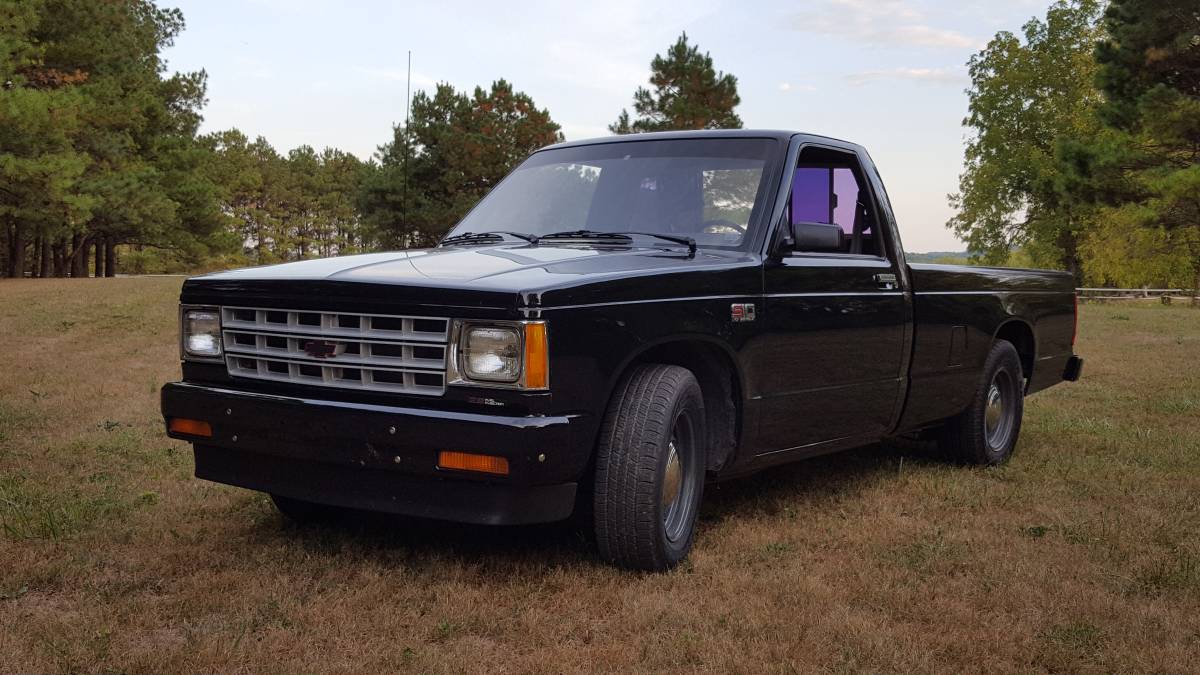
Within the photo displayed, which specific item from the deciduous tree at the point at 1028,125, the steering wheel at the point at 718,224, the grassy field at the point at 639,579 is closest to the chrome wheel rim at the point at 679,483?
the grassy field at the point at 639,579

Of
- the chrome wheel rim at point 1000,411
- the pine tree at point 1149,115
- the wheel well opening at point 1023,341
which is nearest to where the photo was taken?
the chrome wheel rim at point 1000,411

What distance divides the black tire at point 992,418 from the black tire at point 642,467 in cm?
309

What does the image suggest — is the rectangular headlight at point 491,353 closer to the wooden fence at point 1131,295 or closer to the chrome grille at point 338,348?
the chrome grille at point 338,348

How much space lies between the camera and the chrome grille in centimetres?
392

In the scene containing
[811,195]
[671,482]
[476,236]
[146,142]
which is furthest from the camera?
[146,142]

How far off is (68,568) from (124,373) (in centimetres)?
822

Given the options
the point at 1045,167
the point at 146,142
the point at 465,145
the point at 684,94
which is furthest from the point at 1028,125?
the point at 146,142

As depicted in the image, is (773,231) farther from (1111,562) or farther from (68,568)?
(68,568)

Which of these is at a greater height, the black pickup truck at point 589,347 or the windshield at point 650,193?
the windshield at point 650,193

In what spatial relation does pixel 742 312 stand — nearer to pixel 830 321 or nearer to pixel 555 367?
pixel 830 321

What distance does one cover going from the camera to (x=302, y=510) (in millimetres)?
5113

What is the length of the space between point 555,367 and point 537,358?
84 mm

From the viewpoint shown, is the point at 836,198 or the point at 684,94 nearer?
the point at 836,198

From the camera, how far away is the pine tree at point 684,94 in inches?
1802
